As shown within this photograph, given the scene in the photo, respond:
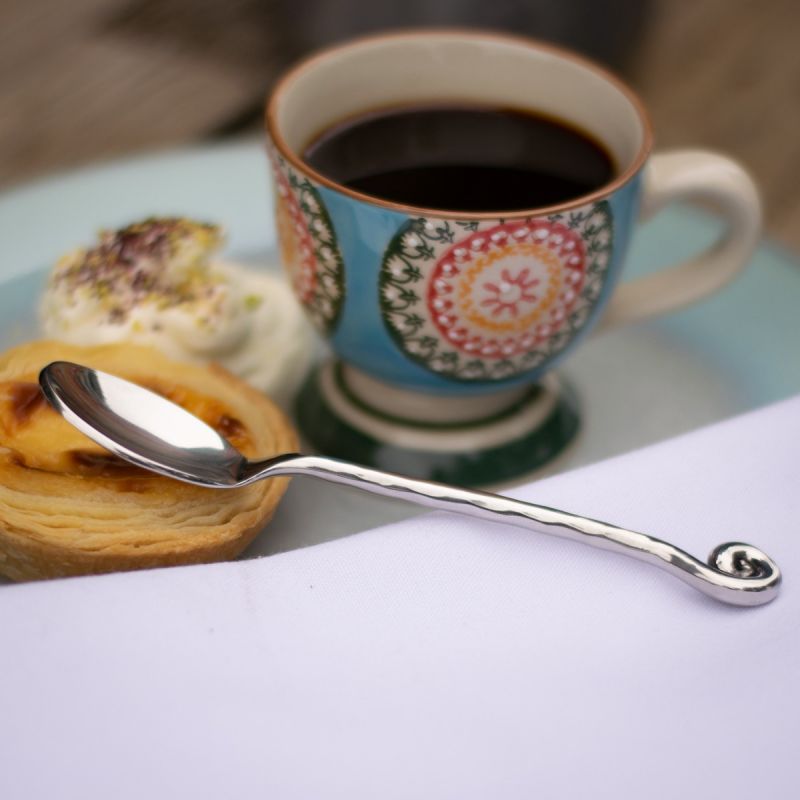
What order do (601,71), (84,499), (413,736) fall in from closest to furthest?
(413,736) < (84,499) < (601,71)

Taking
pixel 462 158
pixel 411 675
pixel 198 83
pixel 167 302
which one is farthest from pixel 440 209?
pixel 198 83

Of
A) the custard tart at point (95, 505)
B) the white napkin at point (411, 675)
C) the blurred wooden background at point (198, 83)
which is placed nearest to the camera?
the white napkin at point (411, 675)

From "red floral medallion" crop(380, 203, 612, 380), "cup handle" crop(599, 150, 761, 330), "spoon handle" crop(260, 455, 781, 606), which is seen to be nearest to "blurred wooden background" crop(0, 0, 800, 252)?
"cup handle" crop(599, 150, 761, 330)

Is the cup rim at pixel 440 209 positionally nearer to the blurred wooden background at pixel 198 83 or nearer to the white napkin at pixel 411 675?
the white napkin at pixel 411 675

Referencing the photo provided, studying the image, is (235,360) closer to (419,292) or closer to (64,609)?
(419,292)

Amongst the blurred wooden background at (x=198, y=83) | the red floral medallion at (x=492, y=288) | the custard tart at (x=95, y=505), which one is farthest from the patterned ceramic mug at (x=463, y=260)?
the blurred wooden background at (x=198, y=83)

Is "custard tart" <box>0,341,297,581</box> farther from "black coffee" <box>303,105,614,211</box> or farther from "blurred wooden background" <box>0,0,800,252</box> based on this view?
"blurred wooden background" <box>0,0,800,252</box>

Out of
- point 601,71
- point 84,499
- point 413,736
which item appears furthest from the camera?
point 601,71

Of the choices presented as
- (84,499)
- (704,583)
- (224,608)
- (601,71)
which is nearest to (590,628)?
(704,583)
